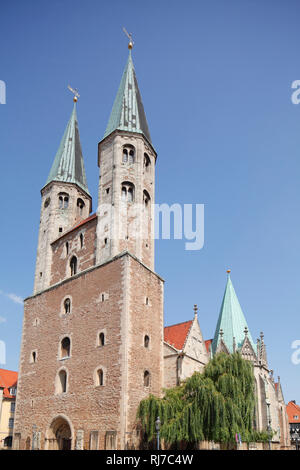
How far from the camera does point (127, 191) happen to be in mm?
30578

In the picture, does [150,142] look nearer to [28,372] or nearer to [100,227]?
[100,227]

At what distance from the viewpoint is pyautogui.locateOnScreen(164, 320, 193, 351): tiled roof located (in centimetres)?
3294

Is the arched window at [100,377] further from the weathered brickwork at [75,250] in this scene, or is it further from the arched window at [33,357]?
the weathered brickwork at [75,250]

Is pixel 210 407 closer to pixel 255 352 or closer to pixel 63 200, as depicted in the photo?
pixel 255 352

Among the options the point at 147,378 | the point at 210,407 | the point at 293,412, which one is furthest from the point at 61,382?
the point at 293,412

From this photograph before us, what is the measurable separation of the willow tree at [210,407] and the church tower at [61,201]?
43.7 ft

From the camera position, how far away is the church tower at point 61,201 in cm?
3325

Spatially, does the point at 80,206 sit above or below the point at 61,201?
above

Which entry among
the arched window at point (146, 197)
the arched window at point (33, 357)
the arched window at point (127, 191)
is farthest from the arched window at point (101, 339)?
the arched window at point (146, 197)

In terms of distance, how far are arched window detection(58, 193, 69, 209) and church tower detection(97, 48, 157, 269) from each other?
443cm

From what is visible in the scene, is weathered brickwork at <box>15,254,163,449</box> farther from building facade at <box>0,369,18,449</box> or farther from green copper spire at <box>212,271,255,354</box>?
building facade at <box>0,369,18,449</box>

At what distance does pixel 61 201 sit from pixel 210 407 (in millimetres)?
20756

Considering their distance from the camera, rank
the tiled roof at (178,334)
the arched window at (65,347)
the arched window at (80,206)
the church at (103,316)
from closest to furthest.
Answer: the church at (103,316) < the arched window at (65,347) < the tiled roof at (178,334) < the arched window at (80,206)
